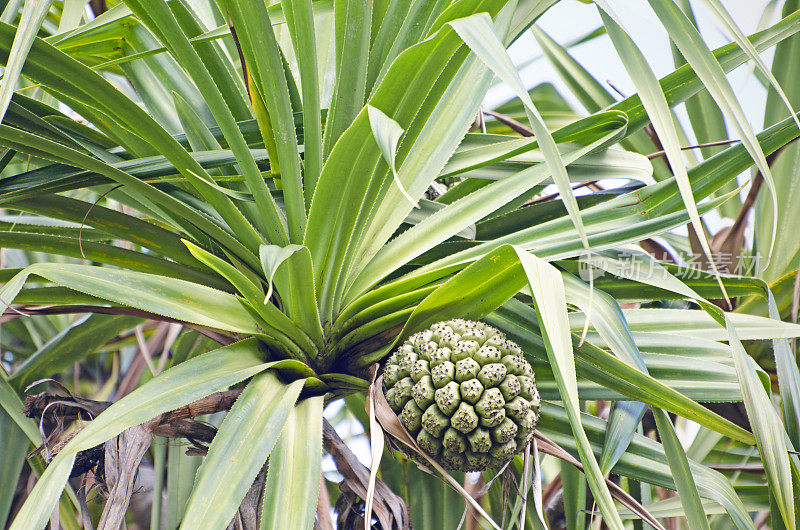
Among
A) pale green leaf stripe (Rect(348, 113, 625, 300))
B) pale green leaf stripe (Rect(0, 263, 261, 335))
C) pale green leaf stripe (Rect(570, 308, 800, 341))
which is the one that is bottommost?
pale green leaf stripe (Rect(570, 308, 800, 341))

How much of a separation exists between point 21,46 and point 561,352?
56 cm

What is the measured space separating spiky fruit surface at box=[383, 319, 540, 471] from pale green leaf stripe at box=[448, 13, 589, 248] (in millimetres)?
196

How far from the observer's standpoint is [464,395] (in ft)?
2.30

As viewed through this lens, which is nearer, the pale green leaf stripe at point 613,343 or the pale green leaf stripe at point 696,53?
the pale green leaf stripe at point 696,53

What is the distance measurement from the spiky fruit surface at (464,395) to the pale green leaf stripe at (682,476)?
166 mm

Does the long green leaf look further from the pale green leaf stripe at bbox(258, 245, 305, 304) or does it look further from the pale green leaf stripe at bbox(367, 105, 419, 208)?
the pale green leaf stripe at bbox(367, 105, 419, 208)

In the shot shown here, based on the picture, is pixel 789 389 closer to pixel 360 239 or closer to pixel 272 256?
pixel 360 239

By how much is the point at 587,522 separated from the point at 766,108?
0.95 m

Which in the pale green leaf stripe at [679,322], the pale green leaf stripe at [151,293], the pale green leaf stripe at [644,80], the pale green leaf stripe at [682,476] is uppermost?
the pale green leaf stripe at [644,80]

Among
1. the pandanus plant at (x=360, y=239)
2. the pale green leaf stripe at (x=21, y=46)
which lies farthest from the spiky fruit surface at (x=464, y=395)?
the pale green leaf stripe at (x=21, y=46)

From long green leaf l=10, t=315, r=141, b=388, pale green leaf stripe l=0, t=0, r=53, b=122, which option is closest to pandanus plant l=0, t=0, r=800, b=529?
pale green leaf stripe l=0, t=0, r=53, b=122

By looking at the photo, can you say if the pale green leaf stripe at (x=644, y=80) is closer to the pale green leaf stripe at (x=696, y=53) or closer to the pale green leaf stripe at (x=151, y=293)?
the pale green leaf stripe at (x=696, y=53)

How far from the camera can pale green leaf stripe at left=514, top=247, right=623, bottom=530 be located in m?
0.57

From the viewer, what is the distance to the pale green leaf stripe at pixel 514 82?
0.56 metres
